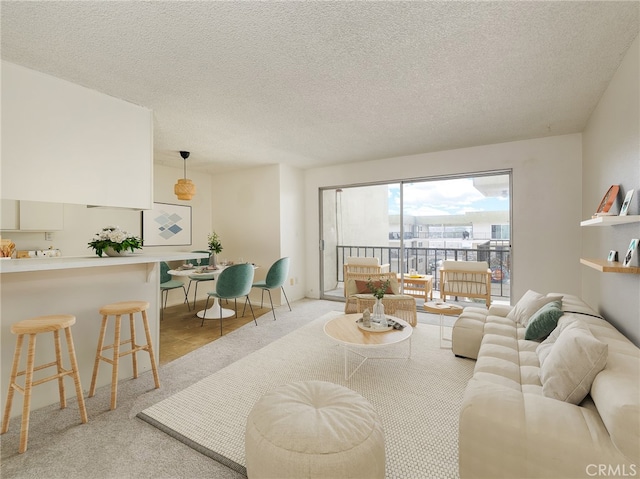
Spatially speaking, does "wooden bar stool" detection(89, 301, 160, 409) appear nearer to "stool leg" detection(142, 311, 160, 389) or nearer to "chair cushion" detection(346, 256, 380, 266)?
"stool leg" detection(142, 311, 160, 389)

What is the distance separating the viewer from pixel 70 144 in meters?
2.40

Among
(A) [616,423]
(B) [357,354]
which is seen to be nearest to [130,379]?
(B) [357,354]

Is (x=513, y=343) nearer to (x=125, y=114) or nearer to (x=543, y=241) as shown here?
(x=543, y=241)

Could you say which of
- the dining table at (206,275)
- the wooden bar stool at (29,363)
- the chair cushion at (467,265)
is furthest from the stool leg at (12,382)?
the chair cushion at (467,265)

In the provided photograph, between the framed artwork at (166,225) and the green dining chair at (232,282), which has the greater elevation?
the framed artwork at (166,225)

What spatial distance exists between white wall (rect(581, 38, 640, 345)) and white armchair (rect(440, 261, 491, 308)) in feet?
3.86

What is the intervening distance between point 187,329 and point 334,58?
3589 mm

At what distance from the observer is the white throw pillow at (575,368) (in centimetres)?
140

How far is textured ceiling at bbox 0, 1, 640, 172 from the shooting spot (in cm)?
162

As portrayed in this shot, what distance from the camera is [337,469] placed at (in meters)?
1.16

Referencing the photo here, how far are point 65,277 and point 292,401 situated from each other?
6.53 ft

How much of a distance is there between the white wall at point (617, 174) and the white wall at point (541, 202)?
419mm

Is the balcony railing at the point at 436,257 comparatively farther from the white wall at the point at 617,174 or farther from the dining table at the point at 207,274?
the dining table at the point at 207,274
